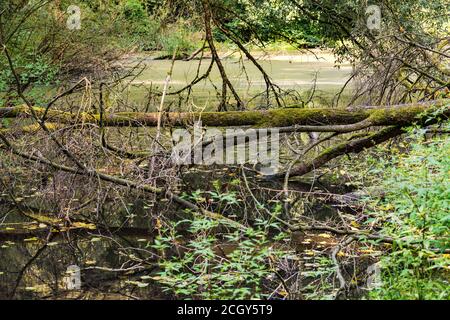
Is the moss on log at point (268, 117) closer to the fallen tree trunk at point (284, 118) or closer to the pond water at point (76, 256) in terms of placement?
the fallen tree trunk at point (284, 118)

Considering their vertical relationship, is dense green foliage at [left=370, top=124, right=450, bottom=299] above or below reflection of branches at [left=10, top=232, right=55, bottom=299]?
above

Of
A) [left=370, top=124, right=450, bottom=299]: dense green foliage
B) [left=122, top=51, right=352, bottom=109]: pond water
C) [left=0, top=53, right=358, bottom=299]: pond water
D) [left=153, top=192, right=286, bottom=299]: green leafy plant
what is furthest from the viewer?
[left=122, top=51, right=352, bottom=109]: pond water

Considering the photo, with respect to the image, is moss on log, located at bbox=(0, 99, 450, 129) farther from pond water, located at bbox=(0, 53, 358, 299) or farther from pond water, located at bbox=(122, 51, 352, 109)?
pond water, located at bbox=(122, 51, 352, 109)

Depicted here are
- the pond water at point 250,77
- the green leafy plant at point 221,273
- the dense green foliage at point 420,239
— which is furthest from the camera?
the pond water at point 250,77

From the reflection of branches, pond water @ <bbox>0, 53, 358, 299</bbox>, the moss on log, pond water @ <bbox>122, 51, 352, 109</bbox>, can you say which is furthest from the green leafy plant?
pond water @ <bbox>122, 51, 352, 109</bbox>

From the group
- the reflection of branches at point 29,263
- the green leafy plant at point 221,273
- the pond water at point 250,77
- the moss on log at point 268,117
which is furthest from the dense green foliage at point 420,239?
the pond water at point 250,77

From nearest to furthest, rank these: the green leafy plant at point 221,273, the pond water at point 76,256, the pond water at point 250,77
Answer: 1. the green leafy plant at point 221,273
2. the pond water at point 76,256
3. the pond water at point 250,77

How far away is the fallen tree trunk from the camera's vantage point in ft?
25.3

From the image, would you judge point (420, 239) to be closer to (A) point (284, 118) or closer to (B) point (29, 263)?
(B) point (29, 263)

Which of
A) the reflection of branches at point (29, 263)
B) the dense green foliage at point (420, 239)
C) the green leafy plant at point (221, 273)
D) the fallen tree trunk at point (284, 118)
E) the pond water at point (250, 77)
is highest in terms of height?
the pond water at point (250, 77)

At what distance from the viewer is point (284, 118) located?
8.26 m

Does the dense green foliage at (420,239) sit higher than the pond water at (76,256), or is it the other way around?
the dense green foliage at (420,239)

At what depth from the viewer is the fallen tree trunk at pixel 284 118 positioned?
7719mm
